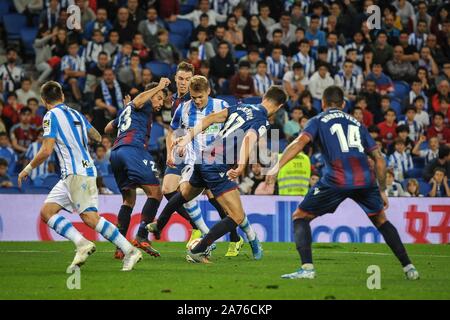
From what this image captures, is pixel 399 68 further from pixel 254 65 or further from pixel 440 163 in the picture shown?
pixel 440 163

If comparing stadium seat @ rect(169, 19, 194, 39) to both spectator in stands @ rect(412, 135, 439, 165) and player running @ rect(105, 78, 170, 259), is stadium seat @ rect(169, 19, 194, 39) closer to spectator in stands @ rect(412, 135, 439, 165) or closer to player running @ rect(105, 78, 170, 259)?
spectator in stands @ rect(412, 135, 439, 165)

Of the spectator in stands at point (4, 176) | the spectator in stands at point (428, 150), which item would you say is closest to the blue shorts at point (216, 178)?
the spectator in stands at point (4, 176)

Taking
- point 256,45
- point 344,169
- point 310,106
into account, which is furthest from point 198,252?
point 256,45

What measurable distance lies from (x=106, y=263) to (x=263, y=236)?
20.6 ft

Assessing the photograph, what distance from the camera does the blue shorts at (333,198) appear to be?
412 inches

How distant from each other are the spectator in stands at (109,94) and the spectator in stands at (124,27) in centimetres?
207

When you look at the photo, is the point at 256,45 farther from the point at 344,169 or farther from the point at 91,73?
the point at 344,169

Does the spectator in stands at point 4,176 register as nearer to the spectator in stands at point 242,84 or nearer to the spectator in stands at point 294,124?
the spectator in stands at point 242,84

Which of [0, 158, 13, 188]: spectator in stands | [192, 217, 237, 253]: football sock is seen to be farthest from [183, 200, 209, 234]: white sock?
[0, 158, 13, 188]: spectator in stands

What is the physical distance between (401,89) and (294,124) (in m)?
4.52

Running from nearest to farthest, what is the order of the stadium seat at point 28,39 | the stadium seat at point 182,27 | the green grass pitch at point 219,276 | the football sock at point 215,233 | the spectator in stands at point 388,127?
the green grass pitch at point 219,276 < the football sock at point 215,233 < the spectator in stands at point 388,127 < the stadium seat at point 28,39 < the stadium seat at point 182,27

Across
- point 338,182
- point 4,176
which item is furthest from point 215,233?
point 4,176

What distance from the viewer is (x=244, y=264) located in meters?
12.8
